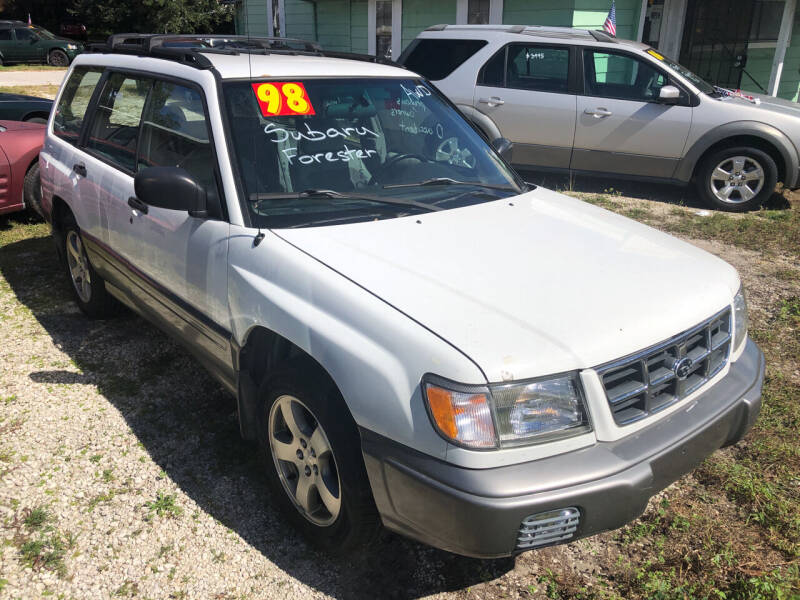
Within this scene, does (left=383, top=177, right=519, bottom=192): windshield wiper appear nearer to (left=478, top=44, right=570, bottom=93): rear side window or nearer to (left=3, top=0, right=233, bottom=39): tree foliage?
(left=478, top=44, right=570, bottom=93): rear side window

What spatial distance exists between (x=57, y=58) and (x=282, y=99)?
26.8 meters

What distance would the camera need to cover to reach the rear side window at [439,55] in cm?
846

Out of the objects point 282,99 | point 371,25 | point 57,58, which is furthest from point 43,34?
point 282,99

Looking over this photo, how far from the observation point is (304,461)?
265cm

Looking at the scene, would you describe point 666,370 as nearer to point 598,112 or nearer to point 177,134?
point 177,134

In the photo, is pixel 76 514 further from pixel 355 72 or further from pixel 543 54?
pixel 543 54

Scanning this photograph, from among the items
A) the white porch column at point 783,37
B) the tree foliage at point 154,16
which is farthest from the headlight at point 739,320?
the tree foliage at point 154,16

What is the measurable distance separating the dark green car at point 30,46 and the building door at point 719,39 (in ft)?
68.4

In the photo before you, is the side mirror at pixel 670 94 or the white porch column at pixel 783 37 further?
→ the white porch column at pixel 783 37

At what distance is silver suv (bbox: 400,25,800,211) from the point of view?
7.52 m

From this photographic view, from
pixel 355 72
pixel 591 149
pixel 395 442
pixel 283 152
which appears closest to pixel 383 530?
pixel 395 442

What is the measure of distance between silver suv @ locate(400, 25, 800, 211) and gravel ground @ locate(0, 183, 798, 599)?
485 cm

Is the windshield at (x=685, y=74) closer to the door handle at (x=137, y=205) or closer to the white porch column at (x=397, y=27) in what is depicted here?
the door handle at (x=137, y=205)

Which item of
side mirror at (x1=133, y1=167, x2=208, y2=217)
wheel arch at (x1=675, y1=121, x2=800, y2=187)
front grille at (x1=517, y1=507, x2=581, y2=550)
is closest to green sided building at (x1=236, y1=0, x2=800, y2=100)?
wheel arch at (x1=675, y1=121, x2=800, y2=187)
